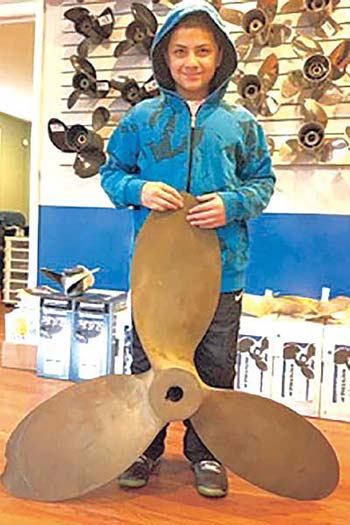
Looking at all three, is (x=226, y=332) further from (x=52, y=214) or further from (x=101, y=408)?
(x=52, y=214)

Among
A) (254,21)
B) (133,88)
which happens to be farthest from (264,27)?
(133,88)

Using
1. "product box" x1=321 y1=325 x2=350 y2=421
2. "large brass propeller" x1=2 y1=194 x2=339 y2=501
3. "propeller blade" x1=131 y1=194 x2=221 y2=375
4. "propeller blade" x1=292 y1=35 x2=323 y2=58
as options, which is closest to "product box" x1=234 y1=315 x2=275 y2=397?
"product box" x1=321 y1=325 x2=350 y2=421

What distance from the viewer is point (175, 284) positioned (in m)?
1.60

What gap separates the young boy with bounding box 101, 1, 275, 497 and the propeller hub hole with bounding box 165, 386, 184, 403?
8.6 inches

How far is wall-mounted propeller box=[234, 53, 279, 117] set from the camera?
2.84 meters

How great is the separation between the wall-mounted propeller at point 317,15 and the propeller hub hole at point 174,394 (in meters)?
1.89

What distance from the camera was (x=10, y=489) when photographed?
1.71 metres

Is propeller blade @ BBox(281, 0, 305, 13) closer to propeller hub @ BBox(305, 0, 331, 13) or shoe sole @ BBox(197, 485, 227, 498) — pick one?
propeller hub @ BBox(305, 0, 331, 13)

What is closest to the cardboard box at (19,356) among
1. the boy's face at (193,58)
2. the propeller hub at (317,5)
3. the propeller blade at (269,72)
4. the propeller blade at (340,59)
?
the propeller blade at (269,72)

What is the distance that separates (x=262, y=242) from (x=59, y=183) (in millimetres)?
1094

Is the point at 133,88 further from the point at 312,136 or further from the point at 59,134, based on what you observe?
the point at 312,136

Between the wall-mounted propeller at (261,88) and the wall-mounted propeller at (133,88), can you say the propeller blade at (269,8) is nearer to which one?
the wall-mounted propeller at (261,88)

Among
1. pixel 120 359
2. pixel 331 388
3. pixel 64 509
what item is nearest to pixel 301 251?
pixel 331 388

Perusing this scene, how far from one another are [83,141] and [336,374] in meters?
1.64
